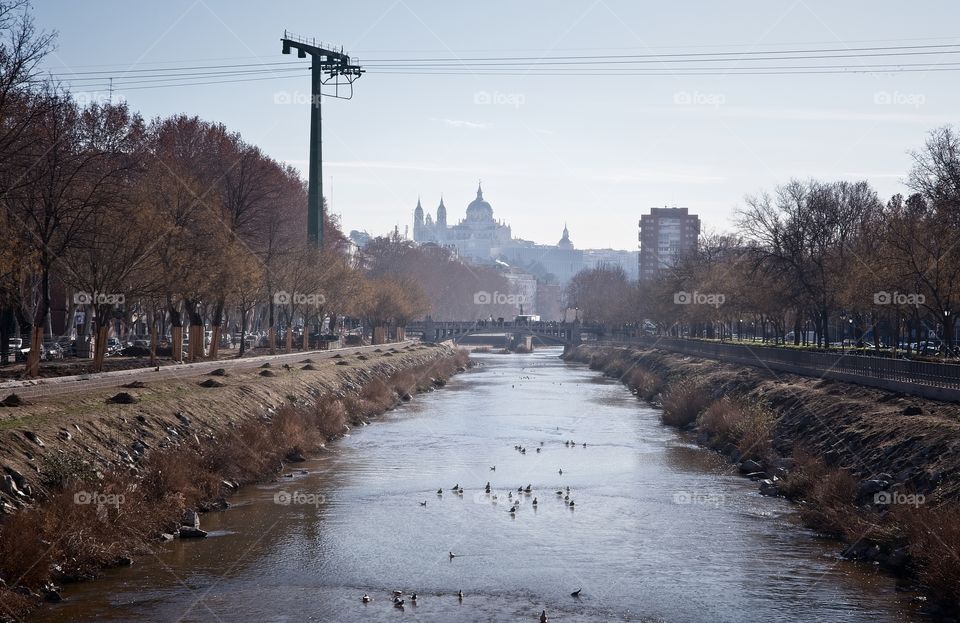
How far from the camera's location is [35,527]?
22.4 m

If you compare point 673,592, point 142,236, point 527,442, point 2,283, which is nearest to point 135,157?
point 142,236

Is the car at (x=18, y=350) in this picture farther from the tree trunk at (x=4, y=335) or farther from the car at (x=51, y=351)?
the car at (x=51, y=351)

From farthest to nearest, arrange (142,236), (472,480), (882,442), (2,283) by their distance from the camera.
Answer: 1. (142,236)
2. (2,283)
3. (472,480)
4. (882,442)

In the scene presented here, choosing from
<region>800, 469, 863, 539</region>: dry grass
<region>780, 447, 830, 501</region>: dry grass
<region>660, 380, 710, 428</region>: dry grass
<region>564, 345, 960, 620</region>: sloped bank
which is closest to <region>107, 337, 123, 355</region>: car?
<region>660, 380, 710, 428</region>: dry grass

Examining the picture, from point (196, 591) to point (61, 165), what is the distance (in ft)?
98.9

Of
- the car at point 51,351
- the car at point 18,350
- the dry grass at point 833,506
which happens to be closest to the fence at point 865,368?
the dry grass at point 833,506

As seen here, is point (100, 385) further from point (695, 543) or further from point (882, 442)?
point (882, 442)

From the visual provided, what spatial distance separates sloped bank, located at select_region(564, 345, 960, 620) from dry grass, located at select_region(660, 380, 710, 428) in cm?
8

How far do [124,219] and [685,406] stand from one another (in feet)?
101

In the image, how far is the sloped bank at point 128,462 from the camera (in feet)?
74.1

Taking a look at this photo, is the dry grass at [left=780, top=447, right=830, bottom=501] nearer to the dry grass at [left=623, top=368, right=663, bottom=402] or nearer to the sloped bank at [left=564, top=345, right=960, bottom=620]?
the sloped bank at [left=564, top=345, right=960, bottom=620]

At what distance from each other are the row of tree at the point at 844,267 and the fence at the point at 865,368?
4672 mm

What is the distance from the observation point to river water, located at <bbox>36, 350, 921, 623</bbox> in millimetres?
22188

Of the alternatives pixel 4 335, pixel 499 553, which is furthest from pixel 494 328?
pixel 499 553
